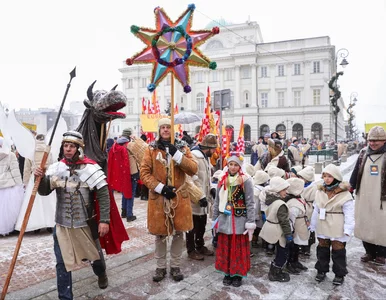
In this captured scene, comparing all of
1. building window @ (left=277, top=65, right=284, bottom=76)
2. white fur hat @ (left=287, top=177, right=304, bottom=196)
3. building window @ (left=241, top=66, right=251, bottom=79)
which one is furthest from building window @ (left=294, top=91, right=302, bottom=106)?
white fur hat @ (left=287, top=177, right=304, bottom=196)

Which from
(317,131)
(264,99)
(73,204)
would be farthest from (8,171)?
(264,99)

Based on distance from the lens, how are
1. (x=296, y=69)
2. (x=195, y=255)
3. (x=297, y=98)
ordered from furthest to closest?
(x=297, y=98)
(x=296, y=69)
(x=195, y=255)

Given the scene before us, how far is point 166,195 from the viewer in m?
3.67

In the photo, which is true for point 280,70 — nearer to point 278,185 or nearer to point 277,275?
point 278,185

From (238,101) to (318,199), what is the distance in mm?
45393

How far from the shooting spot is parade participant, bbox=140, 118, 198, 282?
3744mm

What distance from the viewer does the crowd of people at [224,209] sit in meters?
3.15

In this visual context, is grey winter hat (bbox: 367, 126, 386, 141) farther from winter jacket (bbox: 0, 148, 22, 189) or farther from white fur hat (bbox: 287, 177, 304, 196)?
winter jacket (bbox: 0, 148, 22, 189)

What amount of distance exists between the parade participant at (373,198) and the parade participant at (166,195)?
2721 mm

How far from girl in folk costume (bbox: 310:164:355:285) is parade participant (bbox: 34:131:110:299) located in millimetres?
2686

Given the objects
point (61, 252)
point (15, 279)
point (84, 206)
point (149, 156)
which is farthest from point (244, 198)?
point (15, 279)

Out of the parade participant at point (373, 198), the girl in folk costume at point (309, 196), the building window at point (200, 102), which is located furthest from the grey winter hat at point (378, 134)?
the building window at point (200, 102)

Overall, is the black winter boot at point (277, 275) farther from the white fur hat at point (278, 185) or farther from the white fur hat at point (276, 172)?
the white fur hat at point (276, 172)

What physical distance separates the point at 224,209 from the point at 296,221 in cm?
111
